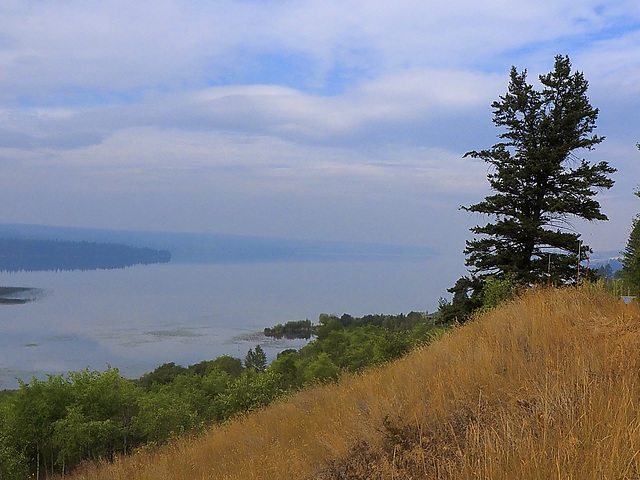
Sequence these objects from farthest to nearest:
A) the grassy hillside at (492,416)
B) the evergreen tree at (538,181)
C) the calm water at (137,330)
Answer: the calm water at (137,330)
the evergreen tree at (538,181)
the grassy hillside at (492,416)

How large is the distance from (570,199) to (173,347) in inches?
4081

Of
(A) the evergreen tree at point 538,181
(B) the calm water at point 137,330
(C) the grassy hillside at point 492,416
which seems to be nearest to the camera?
(C) the grassy hillside at point 492,416

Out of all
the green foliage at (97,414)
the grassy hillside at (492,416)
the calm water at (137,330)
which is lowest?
the calm water at (137,330)

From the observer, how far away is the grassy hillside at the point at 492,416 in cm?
302

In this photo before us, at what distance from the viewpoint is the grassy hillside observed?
9.90 feet

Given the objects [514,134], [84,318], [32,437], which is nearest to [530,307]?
[514,134]

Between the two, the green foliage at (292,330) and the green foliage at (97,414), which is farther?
the green foliage at (292,330)

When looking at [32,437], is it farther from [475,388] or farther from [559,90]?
[559,90]

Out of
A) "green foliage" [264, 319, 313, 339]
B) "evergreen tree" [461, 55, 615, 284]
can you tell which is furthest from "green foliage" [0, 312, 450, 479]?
"green foliage" [264, 319, 313, 339]

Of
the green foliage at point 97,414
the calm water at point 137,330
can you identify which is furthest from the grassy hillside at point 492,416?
the calm water at point 137,330

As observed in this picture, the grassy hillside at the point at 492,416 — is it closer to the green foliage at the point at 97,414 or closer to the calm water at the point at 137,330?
the green foliage at the point at 97,414

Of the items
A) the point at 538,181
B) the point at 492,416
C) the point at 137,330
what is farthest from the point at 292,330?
the point at 492,416

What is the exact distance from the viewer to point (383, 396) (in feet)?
19.1

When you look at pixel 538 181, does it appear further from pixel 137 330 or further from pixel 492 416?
pixel 137 330
